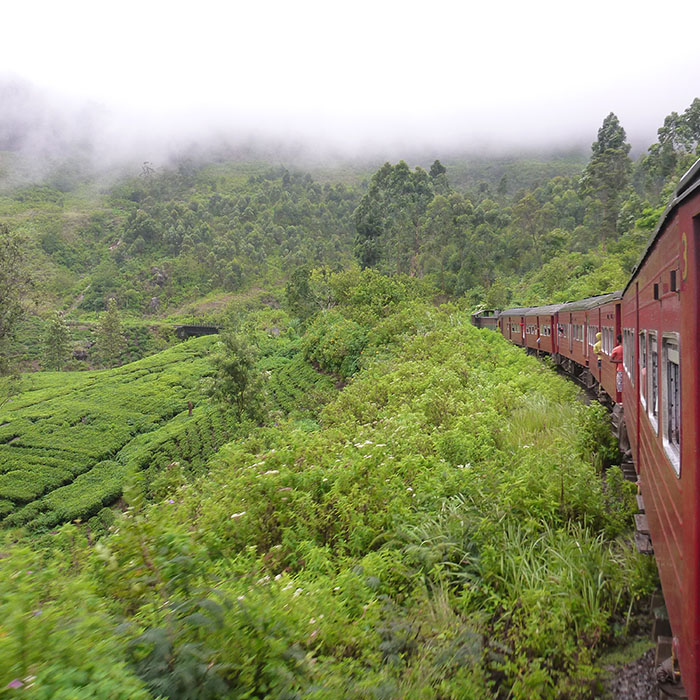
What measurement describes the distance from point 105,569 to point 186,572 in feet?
1.72

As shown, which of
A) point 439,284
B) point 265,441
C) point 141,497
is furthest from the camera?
point 439,284

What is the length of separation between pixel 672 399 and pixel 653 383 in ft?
2.79

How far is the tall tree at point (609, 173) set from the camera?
1412 inches

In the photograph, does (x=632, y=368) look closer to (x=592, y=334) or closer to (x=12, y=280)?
(x=592, y=334)

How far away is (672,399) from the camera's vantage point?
256 centimetres

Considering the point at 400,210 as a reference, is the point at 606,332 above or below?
below

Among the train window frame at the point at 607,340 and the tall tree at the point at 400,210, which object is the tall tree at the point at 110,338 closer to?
the tall tree at the point at 400,210

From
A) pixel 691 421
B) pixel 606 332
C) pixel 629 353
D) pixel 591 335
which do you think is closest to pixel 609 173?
pixel 591 335

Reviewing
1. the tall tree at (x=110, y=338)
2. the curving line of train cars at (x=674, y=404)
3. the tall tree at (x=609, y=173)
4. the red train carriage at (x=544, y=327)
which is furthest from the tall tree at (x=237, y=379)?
the tall tree at (x=609, y=173)

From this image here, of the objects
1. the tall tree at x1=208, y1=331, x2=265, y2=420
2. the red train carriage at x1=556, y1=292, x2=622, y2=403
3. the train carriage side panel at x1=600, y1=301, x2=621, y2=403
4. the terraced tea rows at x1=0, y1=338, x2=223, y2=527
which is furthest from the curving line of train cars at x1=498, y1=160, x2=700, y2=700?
the terraced tea rows at x1=0, y1=338, x2=223, y2=527

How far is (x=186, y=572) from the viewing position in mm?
2908

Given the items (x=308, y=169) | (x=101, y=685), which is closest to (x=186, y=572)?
(x=101, y=685)

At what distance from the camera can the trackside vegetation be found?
219cm

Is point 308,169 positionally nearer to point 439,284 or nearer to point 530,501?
point 439,284
